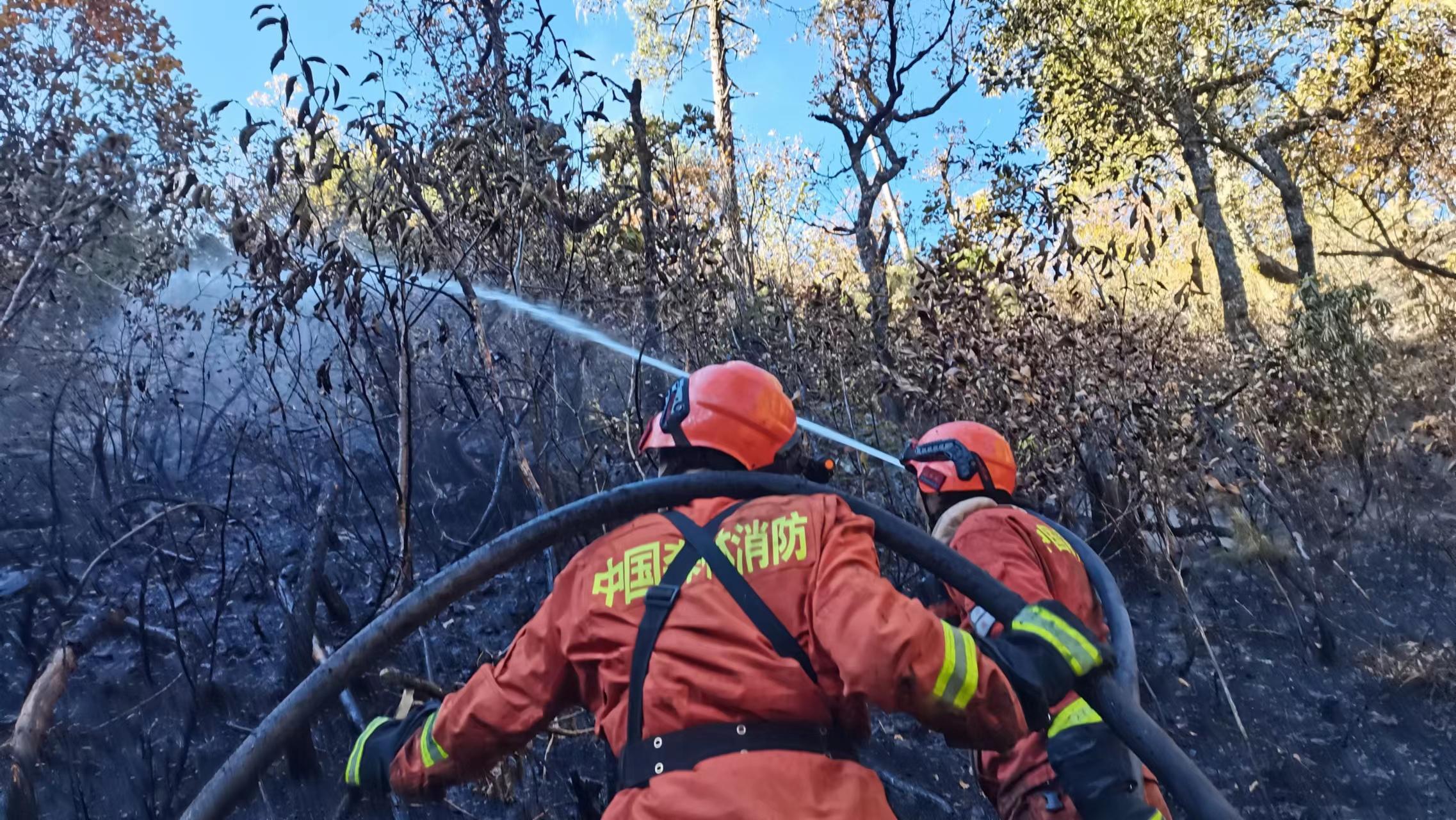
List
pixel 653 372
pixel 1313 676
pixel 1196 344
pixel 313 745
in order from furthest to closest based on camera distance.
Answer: pixel 1196 344 → pixel 653 372 → pixel 1313 676 → pixel 313 745

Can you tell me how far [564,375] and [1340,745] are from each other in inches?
231

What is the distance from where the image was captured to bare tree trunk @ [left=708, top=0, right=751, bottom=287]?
7.48 m

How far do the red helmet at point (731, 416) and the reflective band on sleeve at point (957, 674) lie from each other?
0.74 meters

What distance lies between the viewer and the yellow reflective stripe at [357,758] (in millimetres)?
2139

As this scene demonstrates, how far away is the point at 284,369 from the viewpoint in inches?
435

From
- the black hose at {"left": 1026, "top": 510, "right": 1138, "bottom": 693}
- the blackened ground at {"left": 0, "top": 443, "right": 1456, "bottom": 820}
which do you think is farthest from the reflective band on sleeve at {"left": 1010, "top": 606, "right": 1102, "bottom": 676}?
the blackened ground at {"left": 0, "top": 443, "right": 1456, "bottom": 820}

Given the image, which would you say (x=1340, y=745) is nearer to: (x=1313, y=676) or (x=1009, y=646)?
(x=1313, y=676)

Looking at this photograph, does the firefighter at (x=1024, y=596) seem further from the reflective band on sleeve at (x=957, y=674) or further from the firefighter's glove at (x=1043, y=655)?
the reflective band on sleeve at (x=957, y=674)

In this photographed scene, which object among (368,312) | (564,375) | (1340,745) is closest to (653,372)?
(564,375)

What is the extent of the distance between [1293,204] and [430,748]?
461 inches

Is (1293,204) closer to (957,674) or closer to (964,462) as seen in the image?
(964,462)

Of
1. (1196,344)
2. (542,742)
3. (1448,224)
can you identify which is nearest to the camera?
(542,742)

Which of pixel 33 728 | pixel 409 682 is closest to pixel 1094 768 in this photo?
pixel 409 682

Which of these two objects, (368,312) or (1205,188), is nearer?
(368,312)
